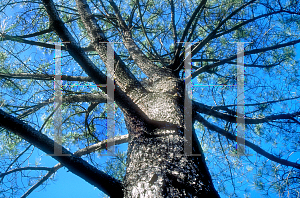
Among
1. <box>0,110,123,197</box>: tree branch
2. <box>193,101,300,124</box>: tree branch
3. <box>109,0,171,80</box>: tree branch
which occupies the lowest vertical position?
<box>0,110,123,197</box>: tree branch

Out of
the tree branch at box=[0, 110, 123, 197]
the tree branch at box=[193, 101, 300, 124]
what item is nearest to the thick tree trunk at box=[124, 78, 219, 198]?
the tree branch at box=[0, 110, 123, 197]

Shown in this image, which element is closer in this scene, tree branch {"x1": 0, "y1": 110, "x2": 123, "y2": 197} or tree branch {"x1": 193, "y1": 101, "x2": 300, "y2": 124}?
tree branch {"x1": 0, "y1": 110, "x2": 123, "y2": 197}

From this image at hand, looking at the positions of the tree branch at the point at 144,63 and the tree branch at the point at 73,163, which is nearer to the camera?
the tree branch at the point at 73,163

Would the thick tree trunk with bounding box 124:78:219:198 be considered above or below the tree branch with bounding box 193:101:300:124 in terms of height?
below

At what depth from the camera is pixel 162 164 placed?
2.39 ft

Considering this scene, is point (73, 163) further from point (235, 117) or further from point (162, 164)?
point (235, 117)

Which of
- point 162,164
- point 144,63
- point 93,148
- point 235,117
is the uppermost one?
point 144,63

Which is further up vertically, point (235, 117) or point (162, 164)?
point (235, 117)

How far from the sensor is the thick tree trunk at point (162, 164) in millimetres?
644

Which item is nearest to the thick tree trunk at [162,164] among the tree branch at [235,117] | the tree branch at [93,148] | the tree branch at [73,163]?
the tree branch at [73,163]

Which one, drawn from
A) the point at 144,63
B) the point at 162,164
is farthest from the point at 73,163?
the point at 144,63

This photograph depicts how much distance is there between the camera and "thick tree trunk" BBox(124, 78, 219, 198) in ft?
2.11

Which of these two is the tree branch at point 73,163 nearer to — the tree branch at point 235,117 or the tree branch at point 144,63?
the tree branch at point 235,117

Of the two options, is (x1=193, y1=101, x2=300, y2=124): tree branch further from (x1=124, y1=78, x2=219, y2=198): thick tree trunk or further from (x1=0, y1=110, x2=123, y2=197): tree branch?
(x1=0, y1=110, x2=123, y2=197): tree branch
